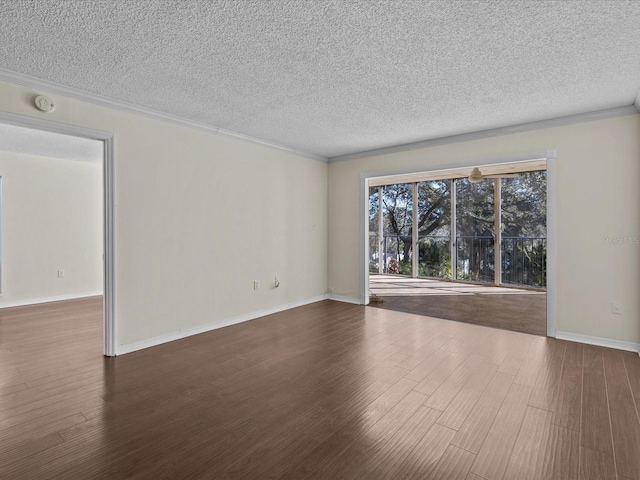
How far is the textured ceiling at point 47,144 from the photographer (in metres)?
4.29

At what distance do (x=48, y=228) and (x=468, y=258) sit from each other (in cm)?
872

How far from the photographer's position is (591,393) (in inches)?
96.7

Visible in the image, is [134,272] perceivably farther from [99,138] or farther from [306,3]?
[306,3]

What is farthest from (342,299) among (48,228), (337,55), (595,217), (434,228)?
(48,228)

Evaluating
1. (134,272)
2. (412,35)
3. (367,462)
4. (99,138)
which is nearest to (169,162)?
(99,138)

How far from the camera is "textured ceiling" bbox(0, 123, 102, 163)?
4293 millimetres

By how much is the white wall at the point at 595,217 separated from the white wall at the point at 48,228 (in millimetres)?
7003

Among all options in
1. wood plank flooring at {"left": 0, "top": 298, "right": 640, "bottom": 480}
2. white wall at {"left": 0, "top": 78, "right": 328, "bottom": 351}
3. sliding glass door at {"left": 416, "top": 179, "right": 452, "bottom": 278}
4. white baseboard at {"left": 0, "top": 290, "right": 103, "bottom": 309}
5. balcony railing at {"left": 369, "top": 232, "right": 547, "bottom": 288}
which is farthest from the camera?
sliding glass door at {"left": 416, "top": 179, "right": 452, "bottom": 278}

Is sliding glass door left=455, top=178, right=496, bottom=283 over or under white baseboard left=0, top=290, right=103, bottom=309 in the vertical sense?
over

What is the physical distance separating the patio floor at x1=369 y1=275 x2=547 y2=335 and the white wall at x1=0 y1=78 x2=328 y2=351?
6.30 ft

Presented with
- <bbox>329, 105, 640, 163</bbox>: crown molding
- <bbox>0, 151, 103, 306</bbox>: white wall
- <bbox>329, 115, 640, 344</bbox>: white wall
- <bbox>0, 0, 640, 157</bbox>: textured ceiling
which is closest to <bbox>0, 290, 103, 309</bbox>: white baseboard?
<bbox>0, 151, 103, 306</bbox>: white wall

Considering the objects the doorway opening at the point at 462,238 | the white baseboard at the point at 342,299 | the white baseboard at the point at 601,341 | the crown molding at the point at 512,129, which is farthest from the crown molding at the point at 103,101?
the white baseboard at the point at 601,341

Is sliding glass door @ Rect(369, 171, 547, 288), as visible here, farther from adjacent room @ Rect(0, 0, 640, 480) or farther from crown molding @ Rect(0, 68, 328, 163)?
crown molding @ Rect(0, 68, 328, 163)

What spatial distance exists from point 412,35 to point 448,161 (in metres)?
2.68
